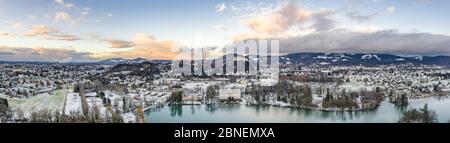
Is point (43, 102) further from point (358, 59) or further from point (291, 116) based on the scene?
point (358, 59)

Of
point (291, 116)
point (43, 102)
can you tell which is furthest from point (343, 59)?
point (43, 102)

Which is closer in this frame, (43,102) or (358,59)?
(43,102)

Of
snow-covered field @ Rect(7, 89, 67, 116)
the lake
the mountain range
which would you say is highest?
the mountain range

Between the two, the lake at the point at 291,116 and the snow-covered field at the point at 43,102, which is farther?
the snow-covered field at the point at 43,102

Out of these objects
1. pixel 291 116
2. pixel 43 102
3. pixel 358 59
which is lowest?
pixel 291 116

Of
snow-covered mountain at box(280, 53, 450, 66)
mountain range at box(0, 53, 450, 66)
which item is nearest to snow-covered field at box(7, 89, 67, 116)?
mountain range at box(0, 53, 450, 66)

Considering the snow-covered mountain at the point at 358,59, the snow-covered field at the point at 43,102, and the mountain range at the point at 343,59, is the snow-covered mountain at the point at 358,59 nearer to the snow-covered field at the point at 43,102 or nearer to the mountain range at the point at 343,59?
the mountain range at the point at 343,59

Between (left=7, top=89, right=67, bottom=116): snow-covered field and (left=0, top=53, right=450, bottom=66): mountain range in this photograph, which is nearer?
(left=7, top=89, right=67, bottom=116): snow-covered field

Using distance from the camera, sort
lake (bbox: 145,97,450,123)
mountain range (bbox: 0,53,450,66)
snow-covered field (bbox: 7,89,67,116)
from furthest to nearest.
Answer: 1. mountain range (bbox: 0,53,450,66)
2. snow-covered field (bbox: 7,89,67,116)
3. lake (bbox: 145,97,450,123)

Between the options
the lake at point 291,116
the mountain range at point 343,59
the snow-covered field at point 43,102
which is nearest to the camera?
the lake at point 291,116

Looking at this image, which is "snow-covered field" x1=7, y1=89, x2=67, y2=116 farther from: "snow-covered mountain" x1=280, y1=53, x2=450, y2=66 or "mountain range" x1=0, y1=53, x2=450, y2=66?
"snow-covered mountain" x1=280, y1=53, x2=450, y2=66

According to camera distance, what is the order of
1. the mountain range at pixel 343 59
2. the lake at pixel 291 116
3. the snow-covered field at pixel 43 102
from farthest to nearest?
the mountain range at pixel 343 59 → the snow-covered field at pixel 43 102 → the lake at pixel 291 116

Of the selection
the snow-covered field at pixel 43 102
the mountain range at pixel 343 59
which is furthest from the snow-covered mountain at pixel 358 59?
the snow-covered field at pixel 43 102
